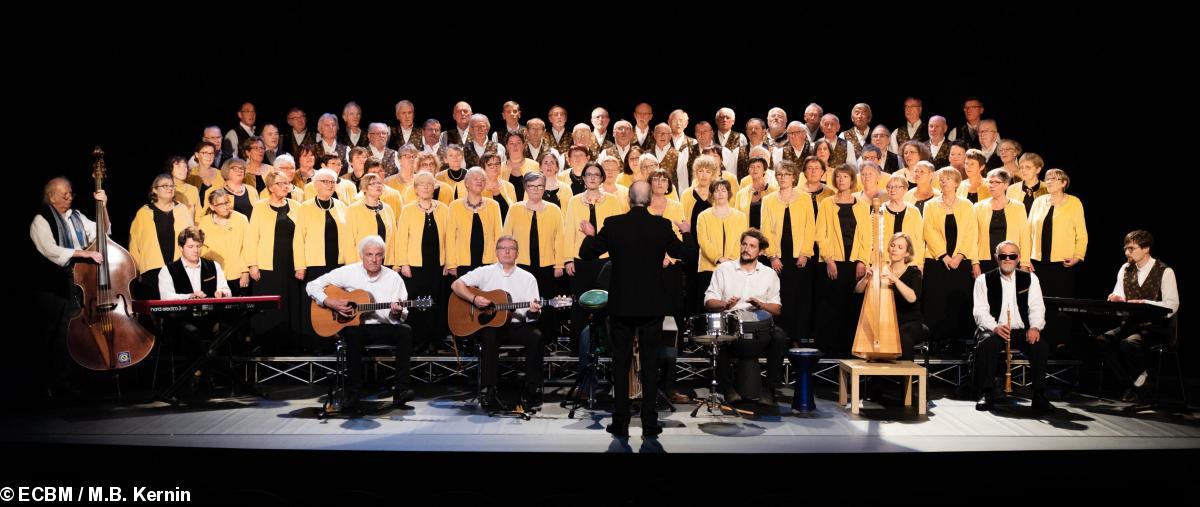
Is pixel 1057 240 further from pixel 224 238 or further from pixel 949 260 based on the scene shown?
pixel 224 238

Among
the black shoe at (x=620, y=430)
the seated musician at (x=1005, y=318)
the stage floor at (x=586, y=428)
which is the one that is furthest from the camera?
the seated musician at (x=1005, y=318)

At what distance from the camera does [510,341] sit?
6.18 meters

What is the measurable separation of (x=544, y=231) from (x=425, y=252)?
40.2 inches

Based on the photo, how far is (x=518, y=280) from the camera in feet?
20.4

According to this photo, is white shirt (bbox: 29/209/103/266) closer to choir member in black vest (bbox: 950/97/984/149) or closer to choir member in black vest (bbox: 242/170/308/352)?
choir member in black vest (bbox: 242/170/308/352)

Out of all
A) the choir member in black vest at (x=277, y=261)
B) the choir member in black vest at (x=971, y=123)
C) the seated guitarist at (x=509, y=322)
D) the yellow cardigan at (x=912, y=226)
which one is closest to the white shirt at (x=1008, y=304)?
the yellow cardigan at (x=912, y=226)

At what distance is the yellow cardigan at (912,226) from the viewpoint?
720cm

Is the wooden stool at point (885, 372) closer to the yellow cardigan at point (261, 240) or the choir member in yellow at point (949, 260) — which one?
the choir member in yellow at point (949, 260)

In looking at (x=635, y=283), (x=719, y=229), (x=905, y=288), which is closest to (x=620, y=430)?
(x=635, y=283)

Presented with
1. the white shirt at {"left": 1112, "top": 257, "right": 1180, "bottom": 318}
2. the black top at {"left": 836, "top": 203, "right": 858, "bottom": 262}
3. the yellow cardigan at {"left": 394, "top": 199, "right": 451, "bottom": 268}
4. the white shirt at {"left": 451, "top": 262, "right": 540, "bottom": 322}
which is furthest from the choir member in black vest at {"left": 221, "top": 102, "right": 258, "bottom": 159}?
the white shirt at {"left": 1112, "top": 257, "right": 1180, "bottom": 318}

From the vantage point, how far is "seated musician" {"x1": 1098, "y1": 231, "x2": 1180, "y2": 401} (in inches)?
242

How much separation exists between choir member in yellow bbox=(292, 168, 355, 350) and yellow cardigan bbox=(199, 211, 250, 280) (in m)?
0.44

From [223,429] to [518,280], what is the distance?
213 centimetres

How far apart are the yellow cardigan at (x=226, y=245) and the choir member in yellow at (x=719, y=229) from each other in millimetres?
3773
